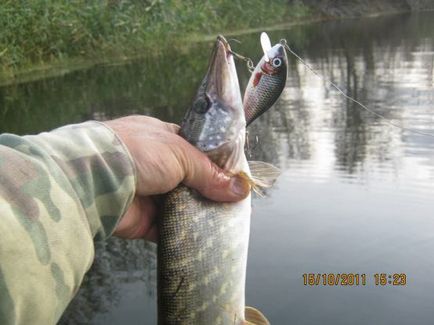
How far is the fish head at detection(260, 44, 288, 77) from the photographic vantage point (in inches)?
78.2

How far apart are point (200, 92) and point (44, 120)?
7630 millimetres

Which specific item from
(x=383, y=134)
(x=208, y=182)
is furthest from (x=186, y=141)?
(x=383, y=134)

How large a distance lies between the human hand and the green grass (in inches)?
467

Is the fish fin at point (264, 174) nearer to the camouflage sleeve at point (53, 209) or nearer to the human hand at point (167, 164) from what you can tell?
the human hand at point (167, 164)

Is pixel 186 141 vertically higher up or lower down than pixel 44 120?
higher up

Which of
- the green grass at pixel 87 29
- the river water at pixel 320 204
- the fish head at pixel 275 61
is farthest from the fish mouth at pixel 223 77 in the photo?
the green grass at pixel 87 29

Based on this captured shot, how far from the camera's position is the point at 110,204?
5.77 feet

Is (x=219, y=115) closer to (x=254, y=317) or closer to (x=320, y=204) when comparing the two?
(x=254, y=317)

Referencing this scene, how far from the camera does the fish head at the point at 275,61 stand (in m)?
1.99

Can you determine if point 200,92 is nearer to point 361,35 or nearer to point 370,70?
point 370,70

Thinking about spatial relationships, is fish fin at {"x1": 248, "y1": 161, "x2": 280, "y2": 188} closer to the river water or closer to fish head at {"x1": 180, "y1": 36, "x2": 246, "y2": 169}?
fish head at {"x1": 180, "y1": 36, "x2": 246, "y2": 169}

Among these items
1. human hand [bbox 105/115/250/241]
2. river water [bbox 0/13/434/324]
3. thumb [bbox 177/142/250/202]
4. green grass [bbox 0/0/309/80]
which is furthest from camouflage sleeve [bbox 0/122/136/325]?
green grass [bbox 0/0/309/80]

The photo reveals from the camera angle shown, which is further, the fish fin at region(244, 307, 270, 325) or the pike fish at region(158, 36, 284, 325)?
the fish fin at region(244, 307, 270, 325)
